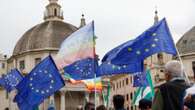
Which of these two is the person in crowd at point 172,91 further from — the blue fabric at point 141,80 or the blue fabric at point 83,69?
the blue fabric at point 141,80

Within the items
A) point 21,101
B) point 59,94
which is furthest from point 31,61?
point 21,101

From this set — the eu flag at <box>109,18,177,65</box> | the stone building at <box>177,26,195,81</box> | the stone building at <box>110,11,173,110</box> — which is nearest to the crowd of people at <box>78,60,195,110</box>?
the eu flag at <box>109,18,177,65</box>

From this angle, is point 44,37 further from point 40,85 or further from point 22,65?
point 40,85

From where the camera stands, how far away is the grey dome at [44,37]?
277 feet

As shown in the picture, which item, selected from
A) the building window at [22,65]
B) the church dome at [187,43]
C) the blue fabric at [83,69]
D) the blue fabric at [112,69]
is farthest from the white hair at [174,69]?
the building window at [22,65]

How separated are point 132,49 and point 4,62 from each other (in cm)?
8001

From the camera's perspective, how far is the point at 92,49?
758 inches

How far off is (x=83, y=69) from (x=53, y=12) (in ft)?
237

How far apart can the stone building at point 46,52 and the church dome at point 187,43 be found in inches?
534

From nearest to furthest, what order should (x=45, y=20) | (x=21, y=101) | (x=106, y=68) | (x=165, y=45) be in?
(x=165, y=45)
(x=106, y=68)
(x=21, y=101)
(x=45, y=20)

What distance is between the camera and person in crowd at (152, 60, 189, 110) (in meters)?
7.79

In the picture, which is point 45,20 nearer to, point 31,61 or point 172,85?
point 31,61

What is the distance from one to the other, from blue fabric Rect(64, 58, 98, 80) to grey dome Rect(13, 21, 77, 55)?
6426 centimetres

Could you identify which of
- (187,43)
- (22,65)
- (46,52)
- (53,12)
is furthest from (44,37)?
(187,43)
